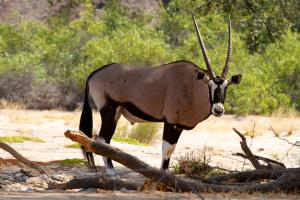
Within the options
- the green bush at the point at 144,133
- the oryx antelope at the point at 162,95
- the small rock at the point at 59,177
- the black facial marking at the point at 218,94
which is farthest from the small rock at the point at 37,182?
the green bush at the point at 144,133

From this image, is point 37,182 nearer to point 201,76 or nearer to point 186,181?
point 186,181

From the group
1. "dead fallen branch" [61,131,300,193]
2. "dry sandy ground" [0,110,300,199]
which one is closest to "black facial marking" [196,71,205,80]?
"dry sandy ground" [0,110,300,199]

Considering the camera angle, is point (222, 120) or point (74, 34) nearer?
point (222, 120)

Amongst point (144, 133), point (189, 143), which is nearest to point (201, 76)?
point (144, 133)

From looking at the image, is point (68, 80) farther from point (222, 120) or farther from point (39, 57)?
point (222, 120)

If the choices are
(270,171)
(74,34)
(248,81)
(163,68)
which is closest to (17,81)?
(248,81)

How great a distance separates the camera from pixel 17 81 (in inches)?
1571

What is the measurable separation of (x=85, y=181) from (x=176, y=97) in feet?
11.3

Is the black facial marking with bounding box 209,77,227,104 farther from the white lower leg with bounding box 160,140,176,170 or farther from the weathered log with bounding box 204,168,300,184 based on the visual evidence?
the weathered log with bounding box 204,168,300,184

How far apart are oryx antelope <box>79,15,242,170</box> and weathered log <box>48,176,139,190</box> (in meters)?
2.62

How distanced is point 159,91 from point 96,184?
3493 millimetres

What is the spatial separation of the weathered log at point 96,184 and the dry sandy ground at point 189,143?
17.8 inches

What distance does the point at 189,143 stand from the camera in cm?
2338

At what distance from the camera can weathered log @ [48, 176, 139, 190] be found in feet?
34.0
